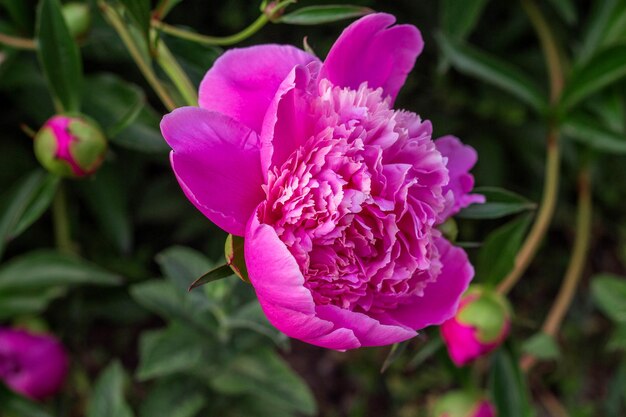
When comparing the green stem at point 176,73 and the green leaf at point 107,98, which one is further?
the green leaf at point 107,98

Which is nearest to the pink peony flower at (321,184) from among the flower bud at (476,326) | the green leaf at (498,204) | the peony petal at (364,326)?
the peony petal at (364,326)

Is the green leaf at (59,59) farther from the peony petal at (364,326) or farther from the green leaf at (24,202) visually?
the peony petal at (364,326)

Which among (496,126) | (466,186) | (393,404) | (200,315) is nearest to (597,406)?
(393,404)

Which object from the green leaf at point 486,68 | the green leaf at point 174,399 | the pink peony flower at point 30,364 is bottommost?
the pink peony flower at point 30,364

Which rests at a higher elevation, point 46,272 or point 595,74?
point 595,74

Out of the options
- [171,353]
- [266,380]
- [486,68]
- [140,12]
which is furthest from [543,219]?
[140,12]

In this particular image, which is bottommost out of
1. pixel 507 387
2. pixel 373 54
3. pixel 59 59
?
pixel 507 387

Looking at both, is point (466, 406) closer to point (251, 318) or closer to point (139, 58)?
point (251, 318)
